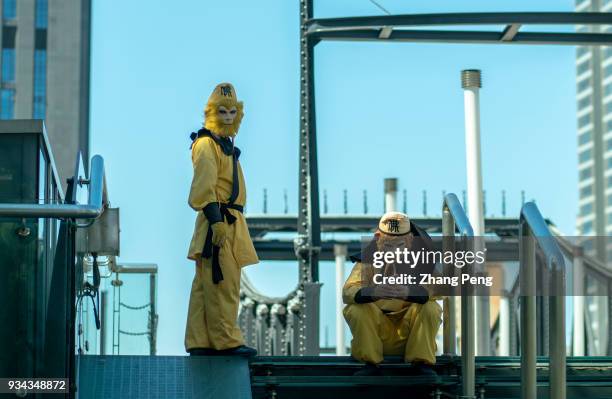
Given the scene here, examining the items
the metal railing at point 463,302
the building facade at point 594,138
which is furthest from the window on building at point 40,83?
the building facade at point 594,138

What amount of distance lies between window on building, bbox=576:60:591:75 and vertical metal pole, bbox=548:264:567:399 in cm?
17078

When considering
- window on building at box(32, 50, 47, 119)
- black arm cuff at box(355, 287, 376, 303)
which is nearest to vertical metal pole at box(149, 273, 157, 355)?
black arm cuff at box(355, 287, 376, 303)

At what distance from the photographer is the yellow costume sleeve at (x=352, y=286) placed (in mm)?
9883

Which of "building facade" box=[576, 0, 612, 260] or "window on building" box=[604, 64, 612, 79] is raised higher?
"window on building" box=[604, 64, 612, 79]

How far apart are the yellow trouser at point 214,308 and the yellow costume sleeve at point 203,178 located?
319 millimetres

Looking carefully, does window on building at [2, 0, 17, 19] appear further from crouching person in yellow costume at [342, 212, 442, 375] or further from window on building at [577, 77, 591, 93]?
window on building at [577, 77, 591, 93]

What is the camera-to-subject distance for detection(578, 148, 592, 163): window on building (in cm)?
17075

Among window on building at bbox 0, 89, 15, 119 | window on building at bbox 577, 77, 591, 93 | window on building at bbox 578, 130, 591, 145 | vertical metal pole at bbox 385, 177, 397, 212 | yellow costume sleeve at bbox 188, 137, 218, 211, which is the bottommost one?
yellow costume sleeve at bbox 188, 137, 218, 211

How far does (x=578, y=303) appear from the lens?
75.3 feet

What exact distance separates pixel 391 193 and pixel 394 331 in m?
13.6

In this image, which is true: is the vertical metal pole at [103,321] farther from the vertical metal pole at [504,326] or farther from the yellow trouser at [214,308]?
the vertical metal pole at [504,326]

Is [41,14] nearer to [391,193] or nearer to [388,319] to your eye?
[391,193]

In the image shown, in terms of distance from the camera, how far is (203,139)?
10469mm

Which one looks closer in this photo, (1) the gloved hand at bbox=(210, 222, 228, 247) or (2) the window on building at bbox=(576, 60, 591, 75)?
(1) the gloved hand at bbox=(210, 222, 228, 247)
